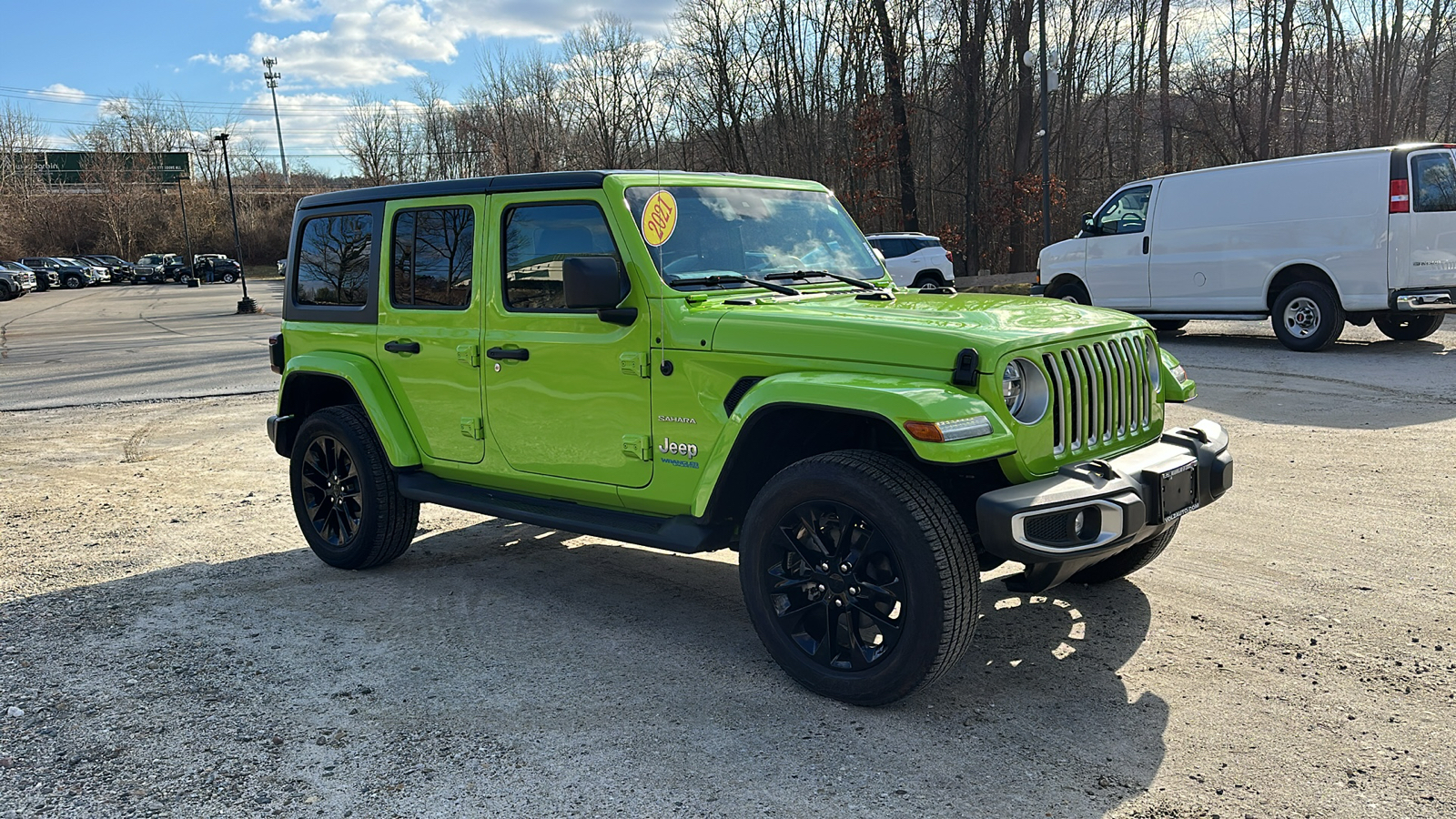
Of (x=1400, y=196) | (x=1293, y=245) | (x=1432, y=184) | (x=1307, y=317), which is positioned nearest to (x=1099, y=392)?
(x=1400, y=196)

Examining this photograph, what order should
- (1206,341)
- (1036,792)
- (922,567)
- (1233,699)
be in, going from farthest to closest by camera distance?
1. (1206,341)
2. (1233,699)
3. (922,567)
4. (1036,792)

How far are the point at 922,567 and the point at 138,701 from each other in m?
3.01

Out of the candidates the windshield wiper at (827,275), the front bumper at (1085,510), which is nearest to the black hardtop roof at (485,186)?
the windshield wiper at (827,275)

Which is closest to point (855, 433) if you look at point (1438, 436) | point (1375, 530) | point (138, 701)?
point (138, 701)

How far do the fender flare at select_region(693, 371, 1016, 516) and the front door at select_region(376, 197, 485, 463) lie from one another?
1641 mm

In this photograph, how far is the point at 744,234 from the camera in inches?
186

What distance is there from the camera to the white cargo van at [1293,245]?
1141cm

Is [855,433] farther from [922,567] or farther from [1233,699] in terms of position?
[1233,699]

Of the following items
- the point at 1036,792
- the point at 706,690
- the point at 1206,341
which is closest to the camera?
the point at 1036,792

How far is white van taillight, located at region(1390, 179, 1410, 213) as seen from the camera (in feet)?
37.2

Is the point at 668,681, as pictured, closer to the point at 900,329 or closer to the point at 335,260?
the point at 900,329

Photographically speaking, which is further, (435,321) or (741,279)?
(435,321)

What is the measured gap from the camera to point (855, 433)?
4.07 m

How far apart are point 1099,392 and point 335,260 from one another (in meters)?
4.06
